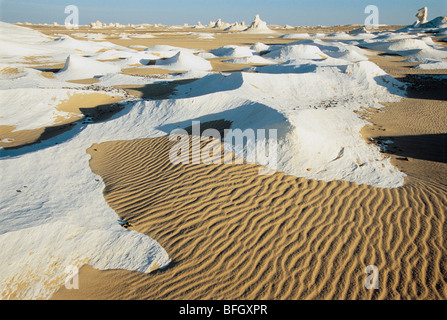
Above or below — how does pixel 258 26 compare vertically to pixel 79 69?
above

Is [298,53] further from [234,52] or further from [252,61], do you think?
[234,52]

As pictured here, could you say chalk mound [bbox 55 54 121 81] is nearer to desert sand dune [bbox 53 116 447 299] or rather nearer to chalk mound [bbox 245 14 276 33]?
A: desert sand dune [bbox 53 116 447 299]

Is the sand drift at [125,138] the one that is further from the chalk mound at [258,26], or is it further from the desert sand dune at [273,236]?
the chalk mound at [258,26]

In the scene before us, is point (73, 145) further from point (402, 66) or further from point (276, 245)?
point (402, 66)

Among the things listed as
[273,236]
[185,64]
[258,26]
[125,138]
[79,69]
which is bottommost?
[273,236]

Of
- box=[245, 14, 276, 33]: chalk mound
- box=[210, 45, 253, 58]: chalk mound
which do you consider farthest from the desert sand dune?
box=[245, 14, 276, 33]: chalk mound

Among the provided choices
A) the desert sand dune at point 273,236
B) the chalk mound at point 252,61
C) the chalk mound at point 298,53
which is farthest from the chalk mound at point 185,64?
the desert sand dune at point 273,236

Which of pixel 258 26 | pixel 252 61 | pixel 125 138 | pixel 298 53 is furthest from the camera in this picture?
pixel 258 26

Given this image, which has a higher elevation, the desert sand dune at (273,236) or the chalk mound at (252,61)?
the chalk mound at (252,61)

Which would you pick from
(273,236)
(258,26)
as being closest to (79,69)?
(273,236)

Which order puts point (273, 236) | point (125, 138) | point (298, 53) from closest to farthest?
1. point (273, 236)
2. point (125, 138)
3. point (298, 53)

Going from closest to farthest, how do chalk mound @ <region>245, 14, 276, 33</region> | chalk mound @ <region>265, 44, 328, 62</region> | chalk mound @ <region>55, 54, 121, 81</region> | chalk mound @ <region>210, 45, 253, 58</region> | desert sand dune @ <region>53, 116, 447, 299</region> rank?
desert sand dune @ <region>53, 116, 447, 299</region>
chalk mound @ <region>55, 54, 121, 81</region>
chalk mound @ <region>265, 44, 328, 62</region>
chalk mound @ <region>210, 45, 253, 58</region>
chalk mound @ <region>245, 14, 276, 33</region>

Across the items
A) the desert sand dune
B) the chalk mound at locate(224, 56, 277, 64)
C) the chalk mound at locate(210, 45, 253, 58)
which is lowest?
the desert sand dune
